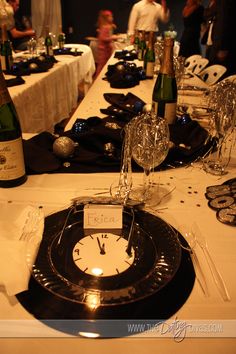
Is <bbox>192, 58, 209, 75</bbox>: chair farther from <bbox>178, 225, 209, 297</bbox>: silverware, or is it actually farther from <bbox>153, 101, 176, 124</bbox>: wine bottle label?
<bbox>178, 225, 209, 297</bbox>: silverware

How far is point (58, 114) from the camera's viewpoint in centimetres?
313

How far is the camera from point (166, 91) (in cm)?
119

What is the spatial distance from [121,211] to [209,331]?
24 cm

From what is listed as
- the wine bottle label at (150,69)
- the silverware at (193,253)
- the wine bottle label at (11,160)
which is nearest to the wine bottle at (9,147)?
the wine bottle label at (11,160)

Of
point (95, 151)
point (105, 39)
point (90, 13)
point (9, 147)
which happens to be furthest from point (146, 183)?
point (90, 13)

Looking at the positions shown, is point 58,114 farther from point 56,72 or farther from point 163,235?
point 163,235

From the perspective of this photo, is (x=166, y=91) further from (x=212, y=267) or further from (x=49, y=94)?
(x=49, y=94)

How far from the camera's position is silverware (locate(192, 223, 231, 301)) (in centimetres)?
49

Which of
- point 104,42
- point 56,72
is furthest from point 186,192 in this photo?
point 104,42

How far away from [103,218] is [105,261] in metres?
0.10

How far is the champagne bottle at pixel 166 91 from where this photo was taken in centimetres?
107

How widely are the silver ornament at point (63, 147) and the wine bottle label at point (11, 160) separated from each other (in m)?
0.15

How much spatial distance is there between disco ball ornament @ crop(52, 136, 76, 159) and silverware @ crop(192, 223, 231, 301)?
0.41 metres

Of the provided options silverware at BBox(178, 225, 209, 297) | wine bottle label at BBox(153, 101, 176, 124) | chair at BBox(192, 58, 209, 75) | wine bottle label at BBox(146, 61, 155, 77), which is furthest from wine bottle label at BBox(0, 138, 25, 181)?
chair at BBox(192, 58, 209, 75)
